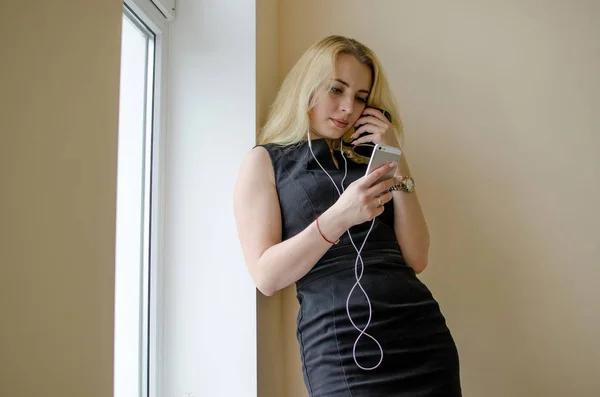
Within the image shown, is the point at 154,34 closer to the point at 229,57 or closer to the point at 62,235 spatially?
the point at 229,57

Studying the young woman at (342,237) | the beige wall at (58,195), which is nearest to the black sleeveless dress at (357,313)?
the young woman at (342,237)

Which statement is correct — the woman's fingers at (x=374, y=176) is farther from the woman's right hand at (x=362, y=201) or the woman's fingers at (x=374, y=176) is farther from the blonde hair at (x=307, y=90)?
the blonde hair at (x=307, y=90)

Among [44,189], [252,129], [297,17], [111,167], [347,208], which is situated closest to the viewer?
[44,189]

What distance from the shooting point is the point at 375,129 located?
118 centimetres

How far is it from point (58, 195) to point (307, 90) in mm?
681

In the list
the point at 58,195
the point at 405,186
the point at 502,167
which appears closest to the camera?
the point at 58,195

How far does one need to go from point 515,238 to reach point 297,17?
995mm

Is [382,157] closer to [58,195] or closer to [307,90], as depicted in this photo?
[307,90]

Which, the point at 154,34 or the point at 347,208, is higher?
the point at 154,34

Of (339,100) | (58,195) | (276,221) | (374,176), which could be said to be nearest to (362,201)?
(374,176)

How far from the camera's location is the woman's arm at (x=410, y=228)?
115 centimetres

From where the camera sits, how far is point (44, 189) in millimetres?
592

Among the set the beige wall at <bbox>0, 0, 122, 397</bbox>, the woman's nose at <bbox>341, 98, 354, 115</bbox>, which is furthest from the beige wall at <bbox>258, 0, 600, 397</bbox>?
the beige wall at <bbox>0, 0, 122, 397</bbox>

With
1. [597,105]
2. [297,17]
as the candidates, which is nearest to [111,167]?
[297,17]
